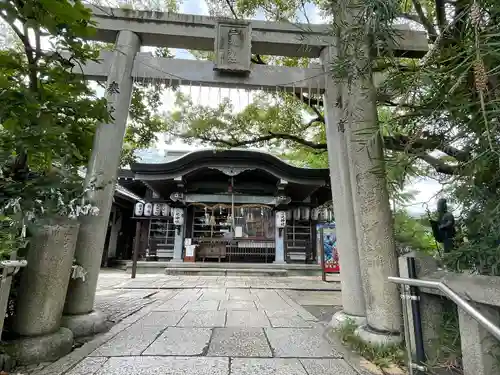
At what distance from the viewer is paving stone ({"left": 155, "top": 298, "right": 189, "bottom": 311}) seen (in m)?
4.37

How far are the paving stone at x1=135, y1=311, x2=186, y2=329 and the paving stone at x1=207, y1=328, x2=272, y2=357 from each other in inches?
25.3

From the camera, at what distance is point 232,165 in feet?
36.1

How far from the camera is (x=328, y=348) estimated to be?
8.90ft

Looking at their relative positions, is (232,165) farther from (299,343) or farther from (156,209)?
(299,343)

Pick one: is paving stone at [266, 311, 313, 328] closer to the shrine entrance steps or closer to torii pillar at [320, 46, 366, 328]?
torii pillar at [320, 46, 366, 328]

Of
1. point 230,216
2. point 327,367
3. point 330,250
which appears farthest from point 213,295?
point 230,216

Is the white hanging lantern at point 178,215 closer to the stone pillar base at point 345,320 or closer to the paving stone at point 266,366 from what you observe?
the stone pillar base at point 345,320

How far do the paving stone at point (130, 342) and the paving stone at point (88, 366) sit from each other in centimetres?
8

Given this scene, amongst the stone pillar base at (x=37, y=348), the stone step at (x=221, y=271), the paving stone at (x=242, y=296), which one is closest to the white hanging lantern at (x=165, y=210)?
the stone step at (x=221, y=271)

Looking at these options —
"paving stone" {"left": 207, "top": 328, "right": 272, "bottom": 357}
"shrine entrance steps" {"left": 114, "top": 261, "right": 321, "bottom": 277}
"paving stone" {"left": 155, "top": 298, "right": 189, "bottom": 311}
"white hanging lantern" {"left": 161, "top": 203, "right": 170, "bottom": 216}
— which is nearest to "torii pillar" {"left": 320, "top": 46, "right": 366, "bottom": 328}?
"paving stone" {"left": 207, "top": 328, "right": 272, "bottom": 357}

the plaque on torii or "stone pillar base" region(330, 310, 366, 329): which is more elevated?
the plaque on torii

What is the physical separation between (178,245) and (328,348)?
9.95 metres

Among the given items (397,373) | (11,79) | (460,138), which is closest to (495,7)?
(460,138)

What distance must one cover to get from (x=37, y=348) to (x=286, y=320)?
2.70m
